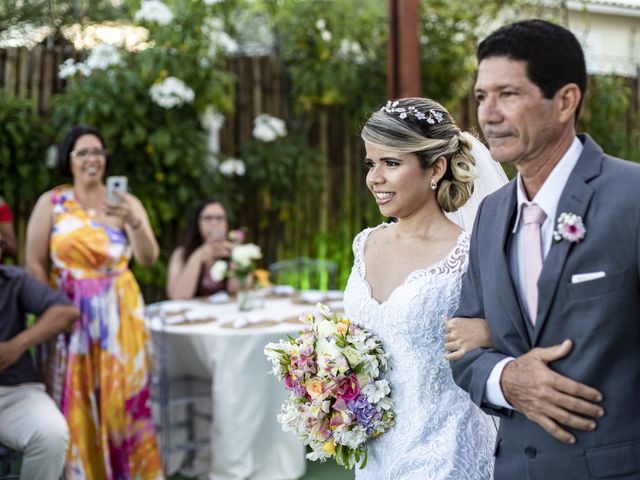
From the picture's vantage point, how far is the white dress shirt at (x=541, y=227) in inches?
64.0

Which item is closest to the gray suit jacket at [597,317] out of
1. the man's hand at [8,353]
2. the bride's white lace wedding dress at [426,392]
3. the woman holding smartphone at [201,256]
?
the bride's white lace wedding dress at [426,392]

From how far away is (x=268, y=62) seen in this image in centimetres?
793

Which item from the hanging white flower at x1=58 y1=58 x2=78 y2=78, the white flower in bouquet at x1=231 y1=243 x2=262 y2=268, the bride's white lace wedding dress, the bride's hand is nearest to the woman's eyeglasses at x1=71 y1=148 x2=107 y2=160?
the white flower in bouquet at x1=231 y1=243 x2=262 y2=268

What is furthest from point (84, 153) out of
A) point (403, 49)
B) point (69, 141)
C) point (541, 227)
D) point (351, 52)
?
point (351, 52)

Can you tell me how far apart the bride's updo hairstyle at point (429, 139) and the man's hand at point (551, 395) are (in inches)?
30.2

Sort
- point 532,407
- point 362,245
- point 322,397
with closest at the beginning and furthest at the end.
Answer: point 532,407, point 322,397, point 362,245

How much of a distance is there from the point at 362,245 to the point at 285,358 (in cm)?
42

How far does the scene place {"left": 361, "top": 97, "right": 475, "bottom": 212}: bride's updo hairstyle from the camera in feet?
7.27

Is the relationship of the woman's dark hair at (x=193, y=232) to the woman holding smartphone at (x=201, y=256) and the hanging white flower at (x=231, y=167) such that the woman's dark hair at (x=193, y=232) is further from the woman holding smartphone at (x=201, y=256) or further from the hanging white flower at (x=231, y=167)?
the hanging white flower at (x=231, y=167)

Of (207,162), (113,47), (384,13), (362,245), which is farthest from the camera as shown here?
(384,13)

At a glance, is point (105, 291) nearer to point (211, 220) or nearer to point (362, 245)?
point (211, 220)

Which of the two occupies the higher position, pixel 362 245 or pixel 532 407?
pixel 362 245

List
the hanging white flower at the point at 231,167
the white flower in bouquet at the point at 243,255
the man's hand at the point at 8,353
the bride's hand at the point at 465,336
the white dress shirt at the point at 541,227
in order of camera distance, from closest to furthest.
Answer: the white dress shirt at the point at 541,227
the bride's hand at the point at 465,336
the man's hand at the point at 8,353
the white flower in bouquet at the point at 243,255
the hanging white flower at the point at 231,167

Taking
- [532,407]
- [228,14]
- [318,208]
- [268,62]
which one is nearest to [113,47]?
[228,14]
